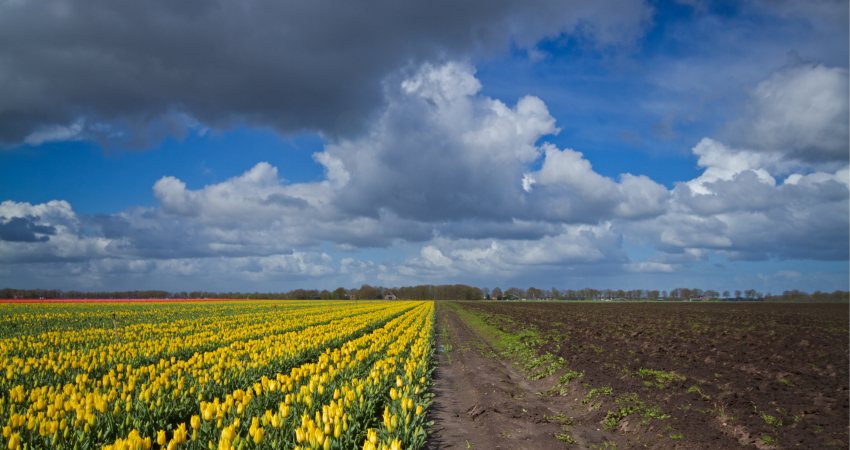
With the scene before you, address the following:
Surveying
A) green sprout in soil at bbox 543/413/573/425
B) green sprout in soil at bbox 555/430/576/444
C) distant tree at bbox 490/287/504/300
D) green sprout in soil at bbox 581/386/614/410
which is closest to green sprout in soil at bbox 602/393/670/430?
green sprout in soil at bbox 581/386/614/410

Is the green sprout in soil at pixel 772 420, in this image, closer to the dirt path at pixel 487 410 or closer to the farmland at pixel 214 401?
the dirt path at pixel 487 410

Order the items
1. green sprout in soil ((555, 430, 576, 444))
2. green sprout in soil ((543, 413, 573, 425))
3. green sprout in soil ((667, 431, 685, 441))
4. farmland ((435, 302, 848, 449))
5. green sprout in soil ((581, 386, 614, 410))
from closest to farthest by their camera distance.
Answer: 1. green sprout in soil ((667, 431, 685, 441))
2. farmland ((435, 302, 848, 449))
3. green sprout in soil ((555, 430, 576, 444))
4. green sprout in soil ((543, 413, 573, 425))
5. green sprout in soil ((581, 386, 614, 410))

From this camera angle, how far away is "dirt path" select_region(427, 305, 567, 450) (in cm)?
827

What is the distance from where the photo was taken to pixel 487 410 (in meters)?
9.99

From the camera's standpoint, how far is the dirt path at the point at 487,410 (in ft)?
27.1

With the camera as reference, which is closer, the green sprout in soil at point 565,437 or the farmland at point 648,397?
the farmland at point 648,397

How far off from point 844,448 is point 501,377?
8489mm

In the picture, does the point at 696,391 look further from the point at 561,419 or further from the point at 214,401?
the point at 214,401

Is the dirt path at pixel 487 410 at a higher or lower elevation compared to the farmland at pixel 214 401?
lower

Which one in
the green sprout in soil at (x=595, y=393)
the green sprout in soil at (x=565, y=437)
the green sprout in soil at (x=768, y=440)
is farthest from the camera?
the green sprout in soil at (x=595, y=393)

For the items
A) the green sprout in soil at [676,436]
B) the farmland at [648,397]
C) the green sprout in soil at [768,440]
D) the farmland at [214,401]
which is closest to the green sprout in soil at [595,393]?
the farmland at [648,397]

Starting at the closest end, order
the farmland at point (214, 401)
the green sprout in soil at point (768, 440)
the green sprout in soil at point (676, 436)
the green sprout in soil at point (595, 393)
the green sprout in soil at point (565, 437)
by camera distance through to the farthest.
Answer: the farmland at point (214, 401)
the green sprout in soil at point (768, 440)
the green sprout in soil at point (676, 436)
the green sprout in soil at point (565, 437)
the green sprout in soil at point (595, 393)

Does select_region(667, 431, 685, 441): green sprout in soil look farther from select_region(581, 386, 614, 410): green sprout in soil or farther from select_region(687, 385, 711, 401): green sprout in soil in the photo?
select_region(687, 385, 711, 401): green sprout in soil

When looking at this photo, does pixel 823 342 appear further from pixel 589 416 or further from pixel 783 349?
pixel 589 416
